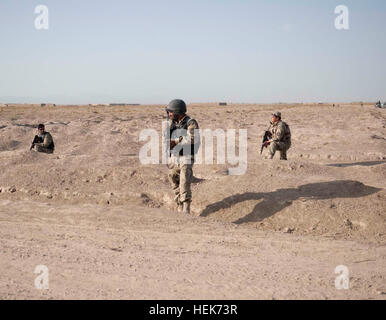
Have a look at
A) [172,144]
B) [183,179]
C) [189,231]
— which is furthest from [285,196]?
[189,231]

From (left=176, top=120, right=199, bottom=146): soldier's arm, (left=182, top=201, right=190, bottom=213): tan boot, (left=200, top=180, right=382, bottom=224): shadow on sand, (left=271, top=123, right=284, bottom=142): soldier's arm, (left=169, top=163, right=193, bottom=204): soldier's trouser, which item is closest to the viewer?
(left=176, top=120, right=199, bottom=146): soldier's arm

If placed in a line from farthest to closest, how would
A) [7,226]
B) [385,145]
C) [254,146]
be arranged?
[254,146], [385,145], [7,226]

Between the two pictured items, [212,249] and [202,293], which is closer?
[202,293]

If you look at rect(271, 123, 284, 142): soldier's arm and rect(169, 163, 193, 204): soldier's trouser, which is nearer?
rect(169, 163, 193, 204): soldier's trouser

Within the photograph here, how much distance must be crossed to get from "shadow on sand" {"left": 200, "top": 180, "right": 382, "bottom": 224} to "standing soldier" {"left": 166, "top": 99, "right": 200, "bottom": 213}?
0.86 m

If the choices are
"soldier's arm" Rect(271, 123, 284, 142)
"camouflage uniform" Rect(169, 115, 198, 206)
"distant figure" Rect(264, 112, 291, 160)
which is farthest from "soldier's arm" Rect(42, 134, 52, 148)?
"camouflage uniform" Rect(169, 115, 198, 206)

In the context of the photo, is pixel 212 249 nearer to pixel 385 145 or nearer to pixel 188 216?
pixel 188 216

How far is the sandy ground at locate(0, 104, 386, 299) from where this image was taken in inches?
170

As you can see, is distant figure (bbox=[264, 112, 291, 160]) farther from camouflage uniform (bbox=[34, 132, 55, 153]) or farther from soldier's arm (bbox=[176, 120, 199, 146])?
camouflage uniform (bbox=[34, 132, 55, 153])

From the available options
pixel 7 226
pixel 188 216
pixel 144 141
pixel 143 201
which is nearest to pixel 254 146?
pixel 144 141

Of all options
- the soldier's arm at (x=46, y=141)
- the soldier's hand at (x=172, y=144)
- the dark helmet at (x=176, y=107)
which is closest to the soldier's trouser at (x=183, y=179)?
the soldier's hand at (x=172, y=144)

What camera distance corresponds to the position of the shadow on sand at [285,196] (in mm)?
8086

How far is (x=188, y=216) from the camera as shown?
7.41 metres
